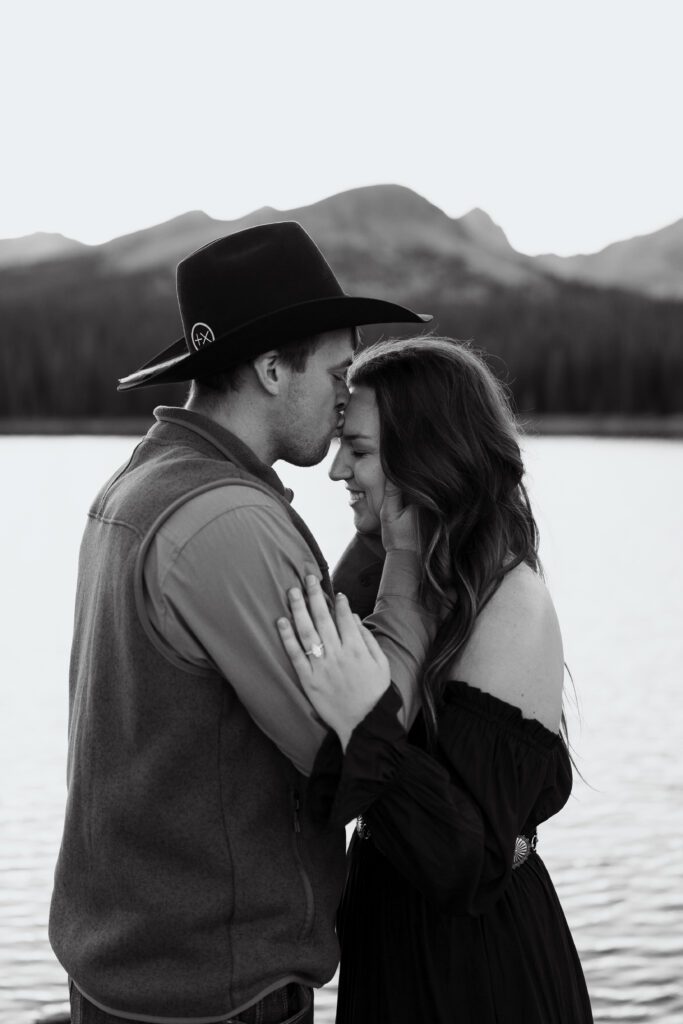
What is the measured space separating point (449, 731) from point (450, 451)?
0.61 metres

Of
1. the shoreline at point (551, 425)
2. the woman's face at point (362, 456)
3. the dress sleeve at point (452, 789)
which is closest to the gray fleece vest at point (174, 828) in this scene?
the dress sleeve at point (452, 789)

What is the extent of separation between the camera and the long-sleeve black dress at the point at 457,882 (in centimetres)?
218

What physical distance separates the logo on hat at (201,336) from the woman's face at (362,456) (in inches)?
18.0

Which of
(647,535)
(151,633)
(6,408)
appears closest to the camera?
(151,633)

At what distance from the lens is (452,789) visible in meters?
2.24

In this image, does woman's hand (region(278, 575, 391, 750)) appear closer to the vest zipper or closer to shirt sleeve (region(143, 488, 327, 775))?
shirt sleeve (region(143, 488, 327, 775))

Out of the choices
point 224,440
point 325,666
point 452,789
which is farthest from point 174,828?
point 224,440

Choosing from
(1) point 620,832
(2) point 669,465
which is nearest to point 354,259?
(2) point 669,465

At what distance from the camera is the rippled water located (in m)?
5.57

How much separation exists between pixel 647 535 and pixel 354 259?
6947 inches

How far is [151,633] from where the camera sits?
2.05 meters

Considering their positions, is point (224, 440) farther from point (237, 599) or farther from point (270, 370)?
point (237, 599)

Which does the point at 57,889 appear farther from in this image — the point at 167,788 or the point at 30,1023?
the point at 30,1023

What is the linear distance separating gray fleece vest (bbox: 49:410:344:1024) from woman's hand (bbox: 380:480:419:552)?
58 cm
